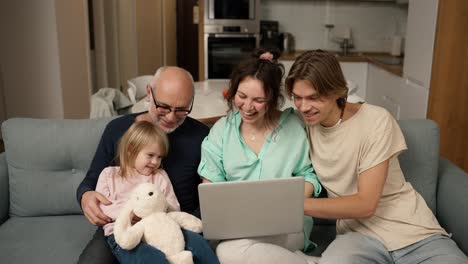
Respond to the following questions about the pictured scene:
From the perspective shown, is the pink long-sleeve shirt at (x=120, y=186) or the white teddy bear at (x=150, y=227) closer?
the white teddy bear at (x=150, y=227)

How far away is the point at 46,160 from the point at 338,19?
147 inches

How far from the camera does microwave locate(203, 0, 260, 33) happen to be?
14.7ft

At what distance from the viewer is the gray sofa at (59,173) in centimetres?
187

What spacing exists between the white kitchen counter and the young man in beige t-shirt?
423 mm

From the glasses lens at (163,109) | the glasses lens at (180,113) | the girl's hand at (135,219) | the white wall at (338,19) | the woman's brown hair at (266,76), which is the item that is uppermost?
the white wall at (338,19)

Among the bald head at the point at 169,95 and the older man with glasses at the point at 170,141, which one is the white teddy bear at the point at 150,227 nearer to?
the older man with glasses at the point at 170,141

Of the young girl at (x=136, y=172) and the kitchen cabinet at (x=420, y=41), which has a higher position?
the kitchen cabinet at (x=420, y=41)

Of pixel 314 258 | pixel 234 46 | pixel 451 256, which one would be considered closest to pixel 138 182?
pixel 314 258

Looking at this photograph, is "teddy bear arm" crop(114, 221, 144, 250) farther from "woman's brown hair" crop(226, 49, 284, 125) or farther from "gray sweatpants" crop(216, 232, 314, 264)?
"woman's brown hair" crop(226, 49, 284, 125)

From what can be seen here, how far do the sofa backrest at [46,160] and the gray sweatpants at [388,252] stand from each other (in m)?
1.08

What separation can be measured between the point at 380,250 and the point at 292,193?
408mm

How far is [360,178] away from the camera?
1.52 metres

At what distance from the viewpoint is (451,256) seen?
1471mm

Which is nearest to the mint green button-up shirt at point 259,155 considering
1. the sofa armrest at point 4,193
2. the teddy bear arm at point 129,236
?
the teddy bear arm at point 129,236
